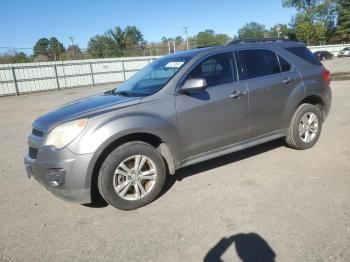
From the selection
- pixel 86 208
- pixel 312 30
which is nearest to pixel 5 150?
pixel 86 208

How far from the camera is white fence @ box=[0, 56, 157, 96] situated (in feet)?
82.4

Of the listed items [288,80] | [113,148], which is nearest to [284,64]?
[288,80]

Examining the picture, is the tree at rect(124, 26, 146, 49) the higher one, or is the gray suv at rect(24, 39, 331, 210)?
the tree at rect(124, 26, 146, 49)

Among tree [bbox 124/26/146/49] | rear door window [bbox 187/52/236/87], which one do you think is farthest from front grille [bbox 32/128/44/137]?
Result: tree [bbox 124/26/146/49]

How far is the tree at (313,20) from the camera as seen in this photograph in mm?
71625

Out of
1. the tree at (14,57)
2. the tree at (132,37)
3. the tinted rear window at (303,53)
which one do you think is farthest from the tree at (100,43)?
the tinted rear window at (303,53)

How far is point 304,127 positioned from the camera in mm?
5582

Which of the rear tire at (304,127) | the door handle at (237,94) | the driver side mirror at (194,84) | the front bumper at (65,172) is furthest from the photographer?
the rear tire at (304,127)

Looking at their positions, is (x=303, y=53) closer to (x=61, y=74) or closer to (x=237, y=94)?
(x=237, y=94)

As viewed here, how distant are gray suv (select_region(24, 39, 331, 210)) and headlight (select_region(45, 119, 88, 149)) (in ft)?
0.04

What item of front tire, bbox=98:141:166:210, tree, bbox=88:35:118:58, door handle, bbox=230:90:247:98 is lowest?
front tire, bbox=98:141:166:210

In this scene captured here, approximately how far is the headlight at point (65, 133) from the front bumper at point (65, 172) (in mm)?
80

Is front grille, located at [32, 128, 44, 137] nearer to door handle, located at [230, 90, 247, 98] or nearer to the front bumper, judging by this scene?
the front bumper

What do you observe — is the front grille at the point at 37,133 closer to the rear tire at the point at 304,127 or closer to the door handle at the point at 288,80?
the door handle at the point at 288,80
